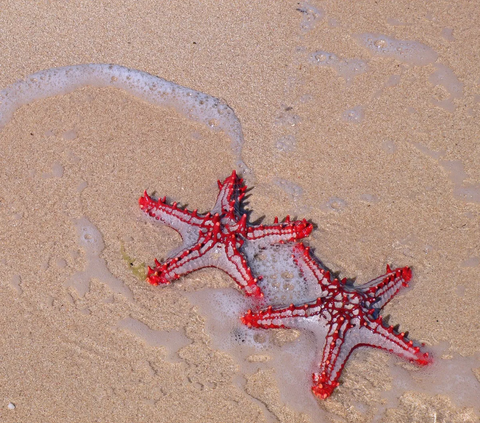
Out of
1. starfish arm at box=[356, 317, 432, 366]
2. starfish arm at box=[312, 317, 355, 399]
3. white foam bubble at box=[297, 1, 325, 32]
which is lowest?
starfish arm at box=[312, 317, 355, 399]

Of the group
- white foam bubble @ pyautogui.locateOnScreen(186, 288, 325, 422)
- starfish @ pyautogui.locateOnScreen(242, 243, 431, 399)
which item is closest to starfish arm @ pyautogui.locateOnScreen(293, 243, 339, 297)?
starfish @ pyautogui.locateOnScreen(242, 243, 431, 399)

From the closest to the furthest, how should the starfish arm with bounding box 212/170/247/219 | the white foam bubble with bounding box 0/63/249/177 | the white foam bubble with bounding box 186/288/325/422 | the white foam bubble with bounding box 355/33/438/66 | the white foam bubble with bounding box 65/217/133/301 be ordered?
the white foam bubble with bounding box 186/288/325/422 < the white foam bubble with bounding box 65/217/133/301 < the starfish arm with bounding box 212/170/247/219 < the white foam bubble with bounding box 0/63/249/177 < the white foam bubble with bounding box 355/33/438/66

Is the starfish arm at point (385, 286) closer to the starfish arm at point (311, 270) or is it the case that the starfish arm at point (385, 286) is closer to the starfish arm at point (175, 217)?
the starfish arm at point (311, 270)

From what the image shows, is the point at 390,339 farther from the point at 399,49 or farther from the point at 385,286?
the point at 399,49

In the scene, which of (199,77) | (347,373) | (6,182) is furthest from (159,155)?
(347,373)

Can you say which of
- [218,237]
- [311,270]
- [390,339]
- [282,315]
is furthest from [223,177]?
[390,339]

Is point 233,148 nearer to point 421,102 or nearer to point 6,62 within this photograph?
point 421,102

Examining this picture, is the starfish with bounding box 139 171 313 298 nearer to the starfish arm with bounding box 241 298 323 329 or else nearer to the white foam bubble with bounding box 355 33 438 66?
the starfish arm with bounding box 241 298 323 329
